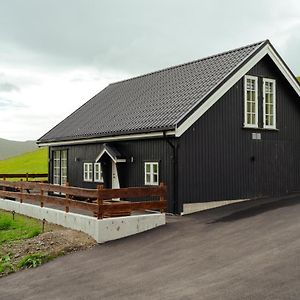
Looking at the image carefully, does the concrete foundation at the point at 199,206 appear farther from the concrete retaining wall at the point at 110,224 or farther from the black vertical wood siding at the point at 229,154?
the concrete retaining wall at the point at 110,224

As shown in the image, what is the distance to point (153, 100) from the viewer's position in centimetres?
2112

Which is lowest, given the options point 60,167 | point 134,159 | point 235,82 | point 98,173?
point 98,173

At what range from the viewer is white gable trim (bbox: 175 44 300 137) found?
16781mm

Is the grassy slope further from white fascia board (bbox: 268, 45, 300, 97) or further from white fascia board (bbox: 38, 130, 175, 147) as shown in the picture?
white fascia board (bbox: 268, 45, 300, 97)

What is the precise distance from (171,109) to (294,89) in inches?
245

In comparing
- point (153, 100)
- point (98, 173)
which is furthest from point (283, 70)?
point (98, 173)

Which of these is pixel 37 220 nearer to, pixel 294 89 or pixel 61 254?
pixel 61 254

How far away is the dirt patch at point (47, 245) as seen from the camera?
499 inches

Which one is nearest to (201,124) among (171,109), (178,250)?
(171,109)

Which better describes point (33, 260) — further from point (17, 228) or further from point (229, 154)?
point (229, 154)

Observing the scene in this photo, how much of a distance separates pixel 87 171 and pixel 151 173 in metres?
5.87

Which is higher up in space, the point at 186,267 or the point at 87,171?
the point at 87,171

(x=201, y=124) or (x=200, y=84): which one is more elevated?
(x=200, y=84)

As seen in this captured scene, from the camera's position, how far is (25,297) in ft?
31.1
